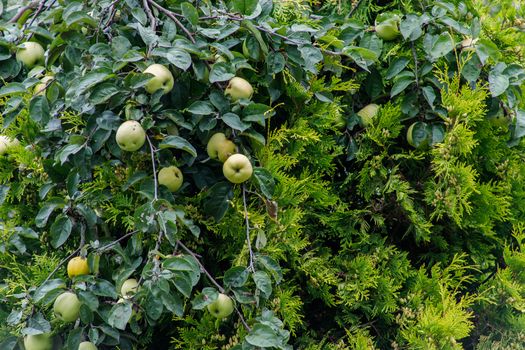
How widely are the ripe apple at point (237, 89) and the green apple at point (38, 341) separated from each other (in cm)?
70

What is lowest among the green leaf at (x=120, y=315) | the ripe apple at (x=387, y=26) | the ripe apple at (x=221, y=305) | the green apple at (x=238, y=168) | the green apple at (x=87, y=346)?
the green apple at (x=87, y=346)

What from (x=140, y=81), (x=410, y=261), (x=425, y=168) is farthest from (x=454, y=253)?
(x=140, y=81)

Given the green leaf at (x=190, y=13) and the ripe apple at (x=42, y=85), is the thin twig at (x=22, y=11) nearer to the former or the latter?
the ripe apple at (x=42, y=85)

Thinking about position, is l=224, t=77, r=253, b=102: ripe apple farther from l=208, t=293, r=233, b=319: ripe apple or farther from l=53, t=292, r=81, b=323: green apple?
l=53, t=292, r=81, b=323: green apple

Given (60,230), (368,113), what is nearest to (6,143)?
(60,230)

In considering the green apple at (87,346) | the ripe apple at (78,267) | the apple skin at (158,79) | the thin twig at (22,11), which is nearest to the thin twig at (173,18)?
the apple skin at (158,79)

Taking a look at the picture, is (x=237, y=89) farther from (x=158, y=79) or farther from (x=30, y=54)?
(x=30, y=54)

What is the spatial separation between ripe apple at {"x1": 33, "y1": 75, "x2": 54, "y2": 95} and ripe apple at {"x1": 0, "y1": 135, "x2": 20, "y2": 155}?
0.55 feet

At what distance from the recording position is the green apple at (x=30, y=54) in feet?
5.54

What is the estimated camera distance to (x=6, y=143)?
5.47 ft

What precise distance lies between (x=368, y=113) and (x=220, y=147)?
514mm

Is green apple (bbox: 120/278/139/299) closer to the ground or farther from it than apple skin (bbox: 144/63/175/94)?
closer to the ground

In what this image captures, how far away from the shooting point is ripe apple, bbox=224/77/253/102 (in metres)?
1.42

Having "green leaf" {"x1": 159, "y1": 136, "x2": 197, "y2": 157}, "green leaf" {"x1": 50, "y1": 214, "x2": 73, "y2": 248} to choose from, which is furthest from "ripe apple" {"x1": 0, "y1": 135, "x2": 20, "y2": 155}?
"green leaf" {"x1": 159, "y1": 136, "x2": 197, "y2": 157}
